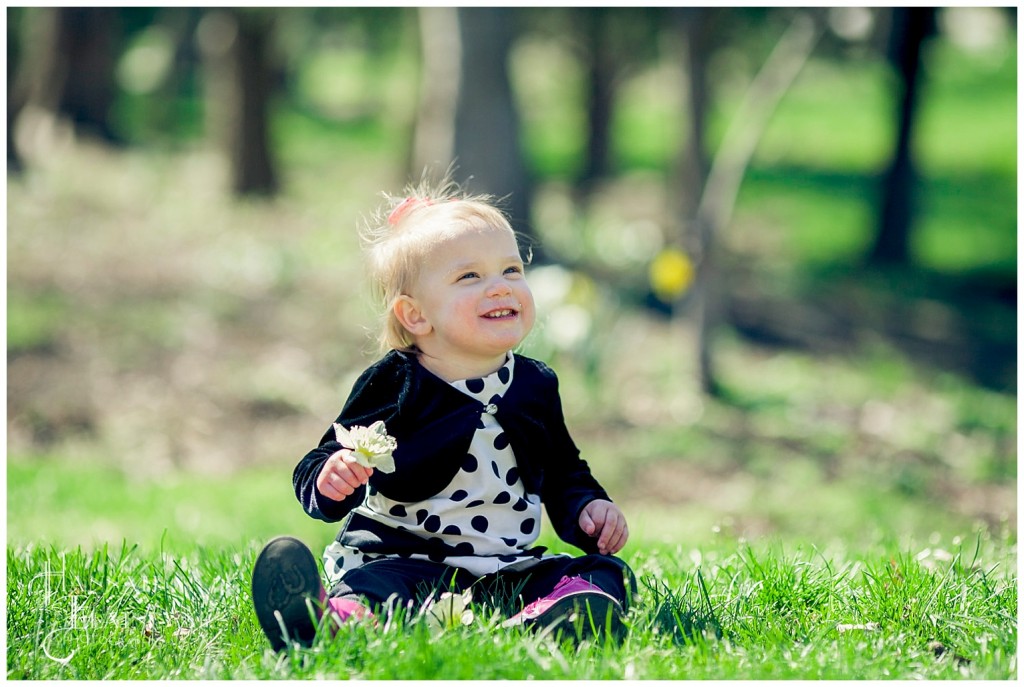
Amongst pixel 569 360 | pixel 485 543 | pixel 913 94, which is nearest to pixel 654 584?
pixel 485 543

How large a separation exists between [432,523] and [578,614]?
50cm

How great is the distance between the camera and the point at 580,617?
2924 mm

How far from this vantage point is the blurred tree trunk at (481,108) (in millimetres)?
10430

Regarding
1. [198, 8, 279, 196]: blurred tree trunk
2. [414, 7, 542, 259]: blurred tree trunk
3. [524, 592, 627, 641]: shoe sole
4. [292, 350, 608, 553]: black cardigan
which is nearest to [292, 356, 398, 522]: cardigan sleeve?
[292, 350, 608, 553]: black cardigan

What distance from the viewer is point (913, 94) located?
1401cm

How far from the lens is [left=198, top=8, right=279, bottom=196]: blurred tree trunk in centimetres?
1529

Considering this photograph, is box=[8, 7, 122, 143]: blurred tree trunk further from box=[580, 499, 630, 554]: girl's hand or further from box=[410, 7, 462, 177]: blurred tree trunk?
box=[580, 499, 630, 554]: girl's hand

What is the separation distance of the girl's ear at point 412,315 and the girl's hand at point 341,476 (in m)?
0.43

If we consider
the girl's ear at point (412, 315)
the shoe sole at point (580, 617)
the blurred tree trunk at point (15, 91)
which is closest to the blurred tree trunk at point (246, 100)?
the blurred tree trunk at point (15, 91)

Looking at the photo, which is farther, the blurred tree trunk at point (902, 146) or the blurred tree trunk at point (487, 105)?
the blurred tree trunk at point (902, 146)

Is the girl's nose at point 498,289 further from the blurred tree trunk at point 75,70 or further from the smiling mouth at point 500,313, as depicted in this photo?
the blurred tree trunk at point 75,70

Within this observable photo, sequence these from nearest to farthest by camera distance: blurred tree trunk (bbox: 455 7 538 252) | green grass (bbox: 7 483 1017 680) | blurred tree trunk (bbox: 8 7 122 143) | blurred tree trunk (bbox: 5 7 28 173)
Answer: green grass (bbox: 7 483 1017 680) < blurred tree trunk (bbox: 455 7 538 252) < blurred tree trunk (bbox: 5 7 28 173) < blurred tree trunk (bbox: 8 7 122 143)

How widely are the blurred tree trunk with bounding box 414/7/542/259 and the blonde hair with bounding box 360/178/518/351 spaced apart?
6.93 meters

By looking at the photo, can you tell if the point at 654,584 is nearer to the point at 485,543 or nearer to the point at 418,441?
the point at 485,543
